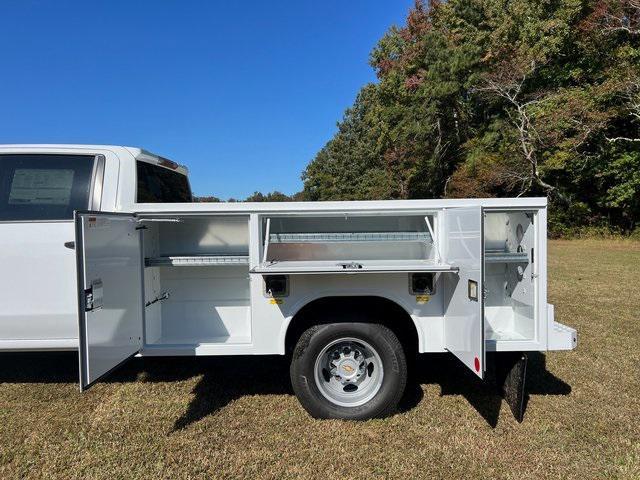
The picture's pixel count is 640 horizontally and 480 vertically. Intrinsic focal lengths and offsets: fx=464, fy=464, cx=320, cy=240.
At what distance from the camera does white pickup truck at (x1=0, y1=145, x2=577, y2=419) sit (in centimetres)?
319

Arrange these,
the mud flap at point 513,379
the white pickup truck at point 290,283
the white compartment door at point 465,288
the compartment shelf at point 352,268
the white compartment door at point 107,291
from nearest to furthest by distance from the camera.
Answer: the white compartment door at point 107,291 → the white compartment door at point 465,288 → the compartment shelf at point 352,268 → the white pickup truck at point 290,283 → the mud flap at point 513,379

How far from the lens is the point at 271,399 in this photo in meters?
3.89

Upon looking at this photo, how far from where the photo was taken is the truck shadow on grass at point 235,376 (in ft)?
12.5

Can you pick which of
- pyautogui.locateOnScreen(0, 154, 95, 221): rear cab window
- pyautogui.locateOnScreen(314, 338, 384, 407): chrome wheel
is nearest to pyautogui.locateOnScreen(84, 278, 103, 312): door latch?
pyautogui.locateOnScreen(0, 154, 95, 221): rear cab window

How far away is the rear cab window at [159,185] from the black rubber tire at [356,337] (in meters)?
1.72

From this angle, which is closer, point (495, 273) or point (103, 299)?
point (103, 299)

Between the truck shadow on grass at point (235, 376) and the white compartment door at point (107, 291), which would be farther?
the truck shadow on grass at point (235, 376)

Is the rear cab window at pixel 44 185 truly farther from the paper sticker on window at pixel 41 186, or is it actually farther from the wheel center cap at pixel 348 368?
the wheel center cap at pixel 348 368

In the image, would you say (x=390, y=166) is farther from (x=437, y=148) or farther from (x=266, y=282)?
(x=266, y=282)

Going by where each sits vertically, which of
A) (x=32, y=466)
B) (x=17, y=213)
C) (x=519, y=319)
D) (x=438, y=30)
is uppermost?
(x=438, y=30)

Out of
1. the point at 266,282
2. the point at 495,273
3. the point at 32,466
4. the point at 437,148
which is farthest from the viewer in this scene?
the point at 437,148

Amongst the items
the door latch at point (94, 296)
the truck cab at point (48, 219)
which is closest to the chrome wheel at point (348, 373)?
the door latch at point (94, 296)

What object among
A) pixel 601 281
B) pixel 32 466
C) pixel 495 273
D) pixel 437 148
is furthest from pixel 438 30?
pixel 32 466

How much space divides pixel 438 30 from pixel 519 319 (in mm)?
30286
